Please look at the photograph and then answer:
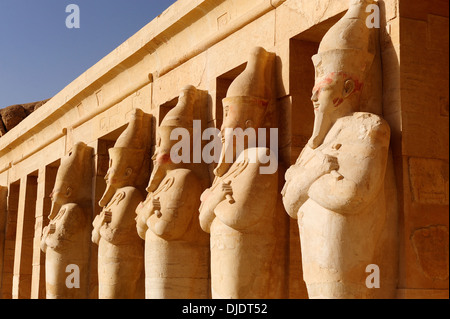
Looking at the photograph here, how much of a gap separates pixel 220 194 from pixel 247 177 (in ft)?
0.90

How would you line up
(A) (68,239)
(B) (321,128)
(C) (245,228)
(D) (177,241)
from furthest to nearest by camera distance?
(A) (68,239)
(D) (177,241)
(C) (245,228)
(B) (321,128)

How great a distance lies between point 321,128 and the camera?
508cm

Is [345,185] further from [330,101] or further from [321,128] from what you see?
[330,101]

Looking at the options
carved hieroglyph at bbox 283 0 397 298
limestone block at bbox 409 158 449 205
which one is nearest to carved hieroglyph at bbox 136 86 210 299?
carved hieroglyph at bbox 283 0 397 298

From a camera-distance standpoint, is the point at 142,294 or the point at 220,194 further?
the point at 142,294

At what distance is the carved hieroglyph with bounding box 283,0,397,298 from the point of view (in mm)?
4680

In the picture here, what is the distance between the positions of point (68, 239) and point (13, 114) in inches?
393

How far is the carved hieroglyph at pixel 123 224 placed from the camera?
785 centimetres

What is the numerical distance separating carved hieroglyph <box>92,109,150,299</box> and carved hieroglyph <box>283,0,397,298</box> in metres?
3.11

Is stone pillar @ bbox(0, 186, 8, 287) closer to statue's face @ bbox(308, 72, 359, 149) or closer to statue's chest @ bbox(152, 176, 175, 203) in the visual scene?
statue's chest @ bbox(152, 176, 175, 203)

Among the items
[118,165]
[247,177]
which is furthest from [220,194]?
[118,165]

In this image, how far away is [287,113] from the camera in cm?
616

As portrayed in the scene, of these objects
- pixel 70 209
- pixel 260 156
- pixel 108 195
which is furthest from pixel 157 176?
pixel 70 209
